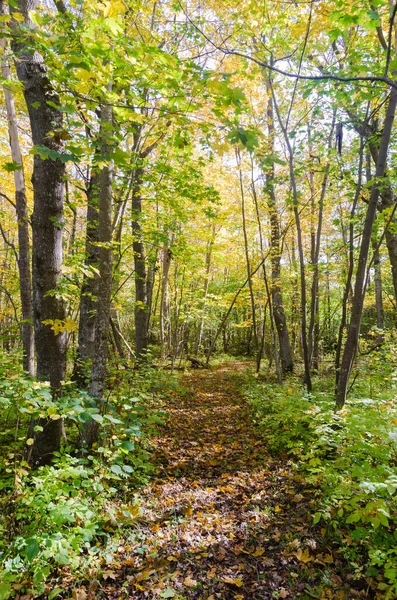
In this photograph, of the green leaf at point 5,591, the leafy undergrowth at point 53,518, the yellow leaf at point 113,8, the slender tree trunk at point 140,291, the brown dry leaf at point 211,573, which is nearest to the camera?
the green leaf at point 5,591

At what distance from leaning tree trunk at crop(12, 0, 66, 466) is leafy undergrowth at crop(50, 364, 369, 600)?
1.45 metres

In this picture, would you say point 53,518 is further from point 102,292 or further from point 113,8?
point 113,8

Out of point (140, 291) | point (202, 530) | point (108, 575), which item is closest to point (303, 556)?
point (202, 530)

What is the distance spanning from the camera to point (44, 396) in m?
2.63

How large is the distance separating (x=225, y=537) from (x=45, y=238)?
3872 millimetres

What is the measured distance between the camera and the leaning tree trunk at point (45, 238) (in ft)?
10.6

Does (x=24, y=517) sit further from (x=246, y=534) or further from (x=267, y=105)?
(x=267, y=105)

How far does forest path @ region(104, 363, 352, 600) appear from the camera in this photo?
267 centimetres

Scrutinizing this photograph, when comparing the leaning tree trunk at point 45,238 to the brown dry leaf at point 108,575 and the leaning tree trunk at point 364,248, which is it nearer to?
the brown dry leaf at point 108,575

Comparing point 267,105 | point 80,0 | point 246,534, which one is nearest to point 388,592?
point 246,534

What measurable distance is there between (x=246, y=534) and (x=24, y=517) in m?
2.27

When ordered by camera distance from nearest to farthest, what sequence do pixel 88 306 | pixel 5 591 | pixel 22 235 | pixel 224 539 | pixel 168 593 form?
pixel 5 591, pixel 168 593, pixel 224 539, pixel 22 235, pixel 88 306

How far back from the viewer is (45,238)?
3.42m

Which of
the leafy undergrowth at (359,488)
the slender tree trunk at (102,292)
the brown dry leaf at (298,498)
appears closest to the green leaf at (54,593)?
the slender tree trunk at (102,292)
